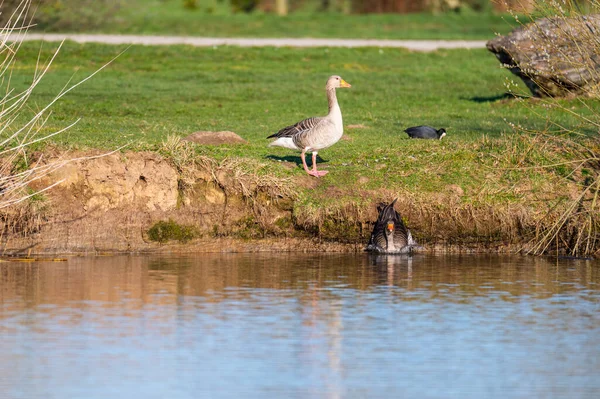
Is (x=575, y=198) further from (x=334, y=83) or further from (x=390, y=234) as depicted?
(x=334, y=83)

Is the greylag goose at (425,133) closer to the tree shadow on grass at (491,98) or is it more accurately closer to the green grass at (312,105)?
the green grass at (312,105)

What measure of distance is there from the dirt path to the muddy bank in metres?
17.1

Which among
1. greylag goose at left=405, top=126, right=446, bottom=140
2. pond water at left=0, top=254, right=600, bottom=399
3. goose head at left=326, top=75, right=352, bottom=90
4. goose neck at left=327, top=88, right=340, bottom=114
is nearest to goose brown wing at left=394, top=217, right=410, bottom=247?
pond water at left=0, top=254, right=600, bottom=399

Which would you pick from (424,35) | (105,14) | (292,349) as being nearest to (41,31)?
(105,14)

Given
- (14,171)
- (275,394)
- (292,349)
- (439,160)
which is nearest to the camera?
(275,394)

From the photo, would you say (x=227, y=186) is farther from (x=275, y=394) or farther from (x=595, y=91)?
(x=275, y=394)

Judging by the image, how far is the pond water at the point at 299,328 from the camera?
27.7ft

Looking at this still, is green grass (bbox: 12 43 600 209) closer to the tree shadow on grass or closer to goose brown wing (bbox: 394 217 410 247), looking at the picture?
the tree shadow on grass

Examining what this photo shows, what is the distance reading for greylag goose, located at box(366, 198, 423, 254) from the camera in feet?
48.5

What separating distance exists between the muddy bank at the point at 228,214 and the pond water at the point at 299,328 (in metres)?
0.97

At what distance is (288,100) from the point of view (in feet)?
80.2

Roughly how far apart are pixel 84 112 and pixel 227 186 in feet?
23.8

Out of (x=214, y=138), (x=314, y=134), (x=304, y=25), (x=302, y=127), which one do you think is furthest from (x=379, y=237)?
(x=304, y=25)

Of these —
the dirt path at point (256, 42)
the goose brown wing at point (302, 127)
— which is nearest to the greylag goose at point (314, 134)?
the goose brown wing at point (302, 127)
